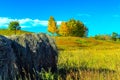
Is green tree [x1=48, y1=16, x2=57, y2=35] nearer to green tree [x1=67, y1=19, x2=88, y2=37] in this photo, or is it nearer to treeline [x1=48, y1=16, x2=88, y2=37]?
treeline [x1=48, y1=16, x2=88, y2=37]

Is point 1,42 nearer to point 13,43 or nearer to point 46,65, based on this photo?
point 13,43

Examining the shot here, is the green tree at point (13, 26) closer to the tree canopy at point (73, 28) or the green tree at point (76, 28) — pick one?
the tree canopy at point (73, 28)

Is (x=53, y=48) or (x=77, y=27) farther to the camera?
(x=77, y=27)

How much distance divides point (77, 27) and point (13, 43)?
133907 mm

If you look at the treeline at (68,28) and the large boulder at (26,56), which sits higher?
the treeline at (68,28)

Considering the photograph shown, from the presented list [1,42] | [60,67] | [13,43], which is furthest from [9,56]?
[60,67]

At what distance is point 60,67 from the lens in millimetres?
15953

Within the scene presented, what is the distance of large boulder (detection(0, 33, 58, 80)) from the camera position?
11656 millimetres

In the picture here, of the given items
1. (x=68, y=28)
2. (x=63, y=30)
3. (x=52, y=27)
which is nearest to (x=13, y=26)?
(x=52, y=27)

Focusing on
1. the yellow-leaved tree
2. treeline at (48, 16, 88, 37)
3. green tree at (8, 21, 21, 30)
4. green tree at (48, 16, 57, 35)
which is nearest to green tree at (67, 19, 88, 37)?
treeline at (48, 16, 88, 37)

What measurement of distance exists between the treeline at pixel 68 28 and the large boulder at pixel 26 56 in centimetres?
12624

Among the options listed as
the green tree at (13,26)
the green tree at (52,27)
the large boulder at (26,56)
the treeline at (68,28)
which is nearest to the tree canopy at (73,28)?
the treeline at (68,28)

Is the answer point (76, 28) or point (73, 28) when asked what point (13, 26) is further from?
point (76, 28)

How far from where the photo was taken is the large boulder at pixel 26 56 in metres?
11.7
